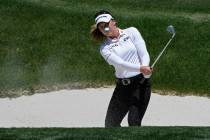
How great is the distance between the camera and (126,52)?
803 centimetres

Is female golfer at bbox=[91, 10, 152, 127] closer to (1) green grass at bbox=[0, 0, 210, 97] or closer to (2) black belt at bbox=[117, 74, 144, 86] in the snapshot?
(2) black belt at bbox=[117, 74, 144, 86]

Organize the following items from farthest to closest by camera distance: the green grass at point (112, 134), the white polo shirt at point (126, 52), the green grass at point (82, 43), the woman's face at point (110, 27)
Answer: the green grass at point (82, 43) < the woman's face at point (110, 27) < the white polo shirt at point (126, 52) < the green grass at point (112, 134)

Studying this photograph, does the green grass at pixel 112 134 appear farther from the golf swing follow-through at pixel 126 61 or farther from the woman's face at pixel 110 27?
the woman's face at pixel 110 27

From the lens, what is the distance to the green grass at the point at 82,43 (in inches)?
502

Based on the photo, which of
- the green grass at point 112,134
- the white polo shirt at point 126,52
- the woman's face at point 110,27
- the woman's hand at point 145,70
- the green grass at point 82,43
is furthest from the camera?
the green grass at point 82,43

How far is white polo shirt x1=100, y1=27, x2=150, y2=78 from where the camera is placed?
26.2 feet

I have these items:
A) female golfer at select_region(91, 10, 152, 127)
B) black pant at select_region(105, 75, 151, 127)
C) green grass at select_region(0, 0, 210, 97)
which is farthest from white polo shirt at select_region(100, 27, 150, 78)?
green grass at select_region(0, 0, 210, 97)

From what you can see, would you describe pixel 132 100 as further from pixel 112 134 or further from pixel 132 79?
pixel 112 134

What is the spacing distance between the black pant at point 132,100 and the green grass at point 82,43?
13.7 feet

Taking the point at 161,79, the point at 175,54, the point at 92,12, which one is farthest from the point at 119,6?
the point at 161,79

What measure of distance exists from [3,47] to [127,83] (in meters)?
6.78

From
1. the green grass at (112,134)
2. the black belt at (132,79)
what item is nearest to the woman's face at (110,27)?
Result: the black belt at (132,79)

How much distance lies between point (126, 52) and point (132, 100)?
0.55m

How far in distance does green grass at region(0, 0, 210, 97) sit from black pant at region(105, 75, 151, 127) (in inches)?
165
